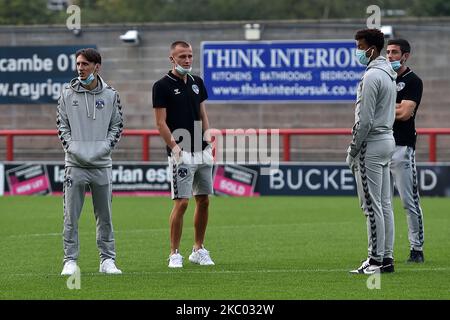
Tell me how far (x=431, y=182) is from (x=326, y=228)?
707cm

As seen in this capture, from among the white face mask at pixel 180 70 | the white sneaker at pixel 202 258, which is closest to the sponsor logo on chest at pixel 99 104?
the white face mask at pixel 180 70

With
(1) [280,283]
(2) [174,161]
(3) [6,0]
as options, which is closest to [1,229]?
(2) [174,161]

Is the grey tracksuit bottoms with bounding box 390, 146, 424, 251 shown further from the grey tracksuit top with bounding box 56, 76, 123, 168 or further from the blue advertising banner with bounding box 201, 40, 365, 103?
the blue advertising banner with bounding box 201, 40, 365, 103

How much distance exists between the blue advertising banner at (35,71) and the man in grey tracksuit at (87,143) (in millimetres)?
19301

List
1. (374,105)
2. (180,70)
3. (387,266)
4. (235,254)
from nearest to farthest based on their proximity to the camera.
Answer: (374,105)
(387,266)
(180,70)
(235,254)

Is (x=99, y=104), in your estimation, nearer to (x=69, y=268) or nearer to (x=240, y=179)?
(x=69, y=268)

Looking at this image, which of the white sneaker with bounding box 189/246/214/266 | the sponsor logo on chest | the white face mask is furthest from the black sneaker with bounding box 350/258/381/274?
the sponsor logo on chest

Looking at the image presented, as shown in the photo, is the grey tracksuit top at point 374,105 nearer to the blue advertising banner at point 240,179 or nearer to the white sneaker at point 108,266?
the white sneaker at point 108,266

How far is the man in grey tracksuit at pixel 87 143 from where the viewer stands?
1135 centimetres

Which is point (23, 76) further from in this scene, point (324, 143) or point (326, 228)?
point (326, 228)

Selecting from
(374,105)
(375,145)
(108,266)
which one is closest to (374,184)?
(375,145)

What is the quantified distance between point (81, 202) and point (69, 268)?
64cm

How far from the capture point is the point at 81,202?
37.8ft

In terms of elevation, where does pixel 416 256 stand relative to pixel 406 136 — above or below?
below
